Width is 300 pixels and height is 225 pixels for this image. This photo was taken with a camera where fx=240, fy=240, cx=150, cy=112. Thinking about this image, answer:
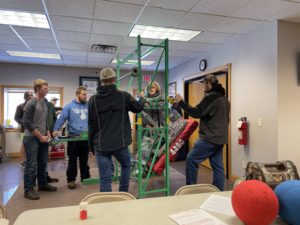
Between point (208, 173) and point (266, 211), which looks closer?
point (266, 211)

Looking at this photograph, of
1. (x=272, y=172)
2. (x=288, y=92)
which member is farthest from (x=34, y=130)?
(x=288, y=92)

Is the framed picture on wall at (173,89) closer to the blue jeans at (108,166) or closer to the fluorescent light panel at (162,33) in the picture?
the fluorescent light panel at (162,33)

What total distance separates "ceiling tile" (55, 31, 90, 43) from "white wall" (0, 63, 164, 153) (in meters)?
2.58

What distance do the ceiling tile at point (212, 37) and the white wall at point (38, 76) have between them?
2.55 meters

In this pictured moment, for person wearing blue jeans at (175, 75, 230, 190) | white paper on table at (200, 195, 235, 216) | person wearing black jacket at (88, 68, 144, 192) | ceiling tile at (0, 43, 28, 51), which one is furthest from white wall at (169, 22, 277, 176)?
ceiling tile at (0, 43, 28, 51)

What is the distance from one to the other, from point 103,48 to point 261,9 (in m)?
2.93

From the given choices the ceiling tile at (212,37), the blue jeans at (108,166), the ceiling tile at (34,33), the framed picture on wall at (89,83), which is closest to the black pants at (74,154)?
the blue jeans at (108,166)

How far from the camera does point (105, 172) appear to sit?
243 centimetres

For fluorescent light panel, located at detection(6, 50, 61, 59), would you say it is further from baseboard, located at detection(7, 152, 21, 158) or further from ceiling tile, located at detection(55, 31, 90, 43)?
baseboard, located at detection(7, 152, 21, 158)

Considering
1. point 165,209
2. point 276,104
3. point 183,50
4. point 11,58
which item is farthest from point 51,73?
point 165,209

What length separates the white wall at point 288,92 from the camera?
3297 millimetres

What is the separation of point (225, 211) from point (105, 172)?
1.44 meters

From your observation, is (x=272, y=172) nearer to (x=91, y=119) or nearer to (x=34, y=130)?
(x=91, y=119)

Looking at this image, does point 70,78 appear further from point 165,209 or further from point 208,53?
point 165,209
